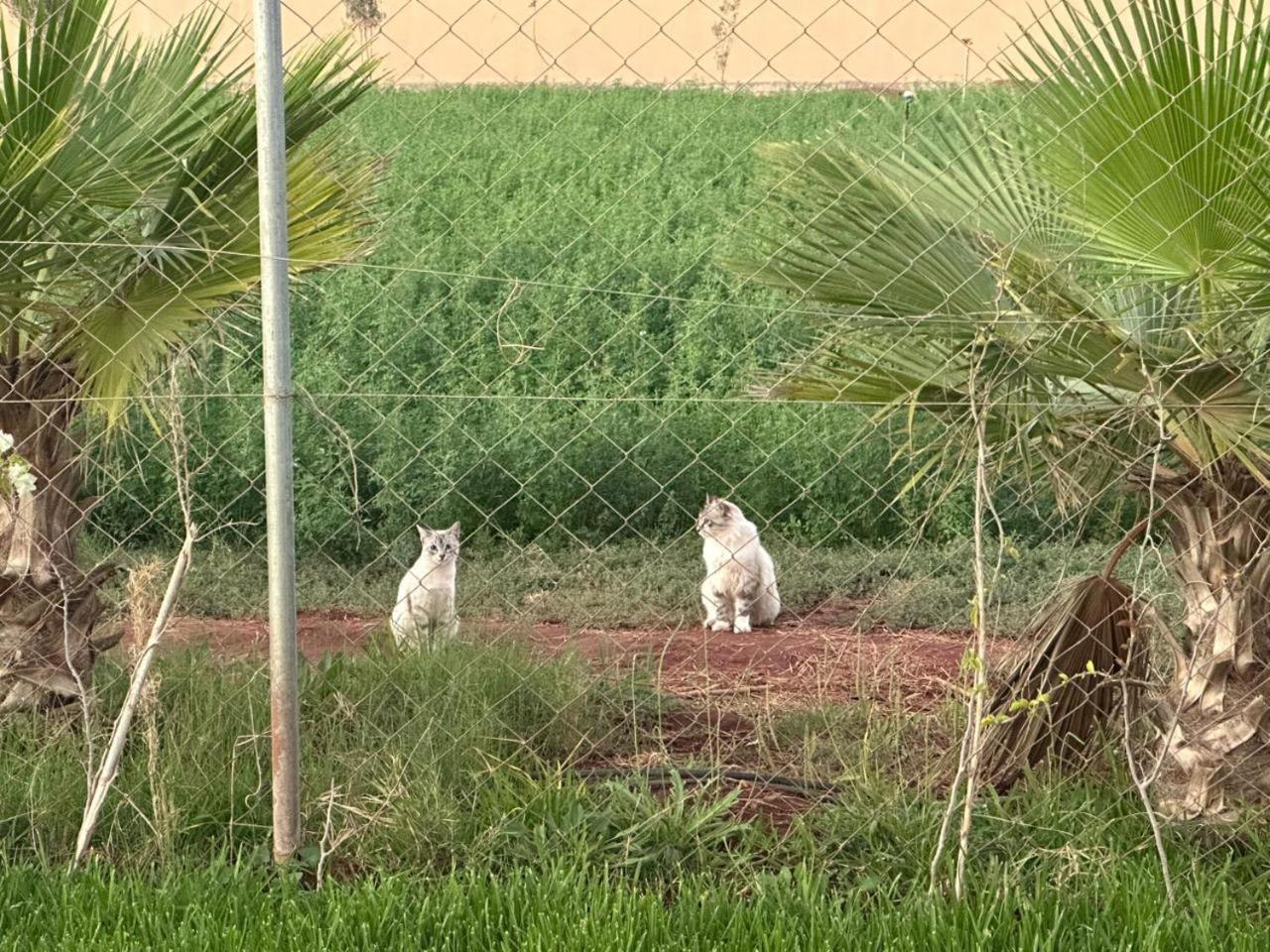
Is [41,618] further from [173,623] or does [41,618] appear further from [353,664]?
[173,623]

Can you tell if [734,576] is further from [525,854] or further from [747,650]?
[525,854]

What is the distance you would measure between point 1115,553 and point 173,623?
13.7ft

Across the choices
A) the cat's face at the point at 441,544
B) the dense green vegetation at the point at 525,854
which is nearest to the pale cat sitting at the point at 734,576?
the cat's face at the point at 441,544

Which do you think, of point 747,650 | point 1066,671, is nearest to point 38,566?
point 1066,671

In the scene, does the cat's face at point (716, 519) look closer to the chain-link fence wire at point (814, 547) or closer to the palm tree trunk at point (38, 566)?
the chain-link fence wire at point (814, 547)

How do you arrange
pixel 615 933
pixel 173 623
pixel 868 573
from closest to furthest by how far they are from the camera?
1. pixel 615 933
2. pixel 173 623
3. pixel 868 573

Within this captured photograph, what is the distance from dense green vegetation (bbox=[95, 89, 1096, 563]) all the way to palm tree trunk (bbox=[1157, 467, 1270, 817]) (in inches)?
140

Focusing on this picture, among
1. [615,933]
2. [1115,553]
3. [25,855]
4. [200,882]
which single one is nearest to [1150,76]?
[1115,553]

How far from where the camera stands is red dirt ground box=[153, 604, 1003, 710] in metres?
5.24

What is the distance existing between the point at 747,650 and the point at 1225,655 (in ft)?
9.82

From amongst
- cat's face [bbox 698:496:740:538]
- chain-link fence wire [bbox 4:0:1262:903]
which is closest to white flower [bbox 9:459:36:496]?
chain-link fence wire [bbox 4:0:1262:903]

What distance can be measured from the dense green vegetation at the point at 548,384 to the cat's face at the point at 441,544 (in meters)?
0.46

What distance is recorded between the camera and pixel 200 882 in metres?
2.93

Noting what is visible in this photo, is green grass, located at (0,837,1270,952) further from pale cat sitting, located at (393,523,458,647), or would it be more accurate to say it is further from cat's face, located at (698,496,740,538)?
cat's face, located at (698,496,740,538)
